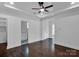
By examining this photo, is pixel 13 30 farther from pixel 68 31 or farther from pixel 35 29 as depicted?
pixel 68 31

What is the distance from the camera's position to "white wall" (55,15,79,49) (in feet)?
5.37

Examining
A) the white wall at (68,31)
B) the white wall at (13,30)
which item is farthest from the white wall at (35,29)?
the white wall at (68,31)

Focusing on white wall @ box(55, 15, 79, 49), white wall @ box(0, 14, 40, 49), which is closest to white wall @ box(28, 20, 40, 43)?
white wall @ box(0, 14, 40, 49)

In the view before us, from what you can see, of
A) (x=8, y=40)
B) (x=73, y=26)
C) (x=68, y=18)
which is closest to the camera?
(x=73, y=26)

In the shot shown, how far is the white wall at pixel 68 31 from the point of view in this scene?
1.64 meters

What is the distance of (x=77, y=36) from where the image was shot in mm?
1646

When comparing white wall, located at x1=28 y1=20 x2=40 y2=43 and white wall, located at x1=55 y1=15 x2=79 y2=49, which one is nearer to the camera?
white wall, located at x1=55 y1=15 x2=79 y2=49

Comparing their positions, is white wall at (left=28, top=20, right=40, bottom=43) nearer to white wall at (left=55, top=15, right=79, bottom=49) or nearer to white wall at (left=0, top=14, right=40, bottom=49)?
white wall at (left=0, top=14, right=40, bottom=49)

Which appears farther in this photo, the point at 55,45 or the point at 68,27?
the point at 55,45

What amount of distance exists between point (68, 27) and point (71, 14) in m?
0.28

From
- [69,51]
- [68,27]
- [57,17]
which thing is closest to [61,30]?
[68,27]

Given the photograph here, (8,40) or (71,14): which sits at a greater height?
(71,14)

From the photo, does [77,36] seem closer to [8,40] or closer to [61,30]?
[61,30]

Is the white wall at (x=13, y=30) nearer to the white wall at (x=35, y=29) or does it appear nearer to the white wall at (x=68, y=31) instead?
the white wall at (x=35, y=29)
